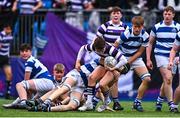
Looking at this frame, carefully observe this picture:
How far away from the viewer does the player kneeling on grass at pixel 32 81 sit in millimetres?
16541

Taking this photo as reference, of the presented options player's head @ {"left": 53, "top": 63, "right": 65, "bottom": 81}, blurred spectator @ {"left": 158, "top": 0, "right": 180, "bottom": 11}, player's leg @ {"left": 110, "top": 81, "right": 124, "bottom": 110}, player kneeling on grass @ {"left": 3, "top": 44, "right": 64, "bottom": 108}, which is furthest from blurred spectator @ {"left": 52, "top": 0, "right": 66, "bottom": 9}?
player's head @ {"left": 53, "top": 63, "right": 65, "bottom": 81}

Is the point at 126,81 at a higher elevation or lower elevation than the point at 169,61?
lower

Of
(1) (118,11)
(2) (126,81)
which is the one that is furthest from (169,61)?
(2) (126,81)

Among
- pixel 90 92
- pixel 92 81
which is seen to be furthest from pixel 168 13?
pixel 90 92

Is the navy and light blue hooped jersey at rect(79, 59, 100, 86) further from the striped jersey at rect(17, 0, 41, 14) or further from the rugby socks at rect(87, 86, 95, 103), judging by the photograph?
the striped jersey at rect(17, 0, 41, 14)

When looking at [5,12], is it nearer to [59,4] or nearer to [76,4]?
[59,4]

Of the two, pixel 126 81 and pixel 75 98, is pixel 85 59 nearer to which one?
pixel 126 81

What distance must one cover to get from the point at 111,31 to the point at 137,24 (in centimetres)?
149

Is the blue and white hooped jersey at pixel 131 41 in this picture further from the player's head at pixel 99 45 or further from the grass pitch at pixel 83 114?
the grass pitch at pixel 83 114

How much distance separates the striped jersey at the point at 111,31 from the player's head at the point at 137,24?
109cm

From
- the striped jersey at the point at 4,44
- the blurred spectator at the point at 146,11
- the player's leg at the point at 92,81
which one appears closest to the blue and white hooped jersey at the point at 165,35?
the player's leg at the point at 92,81

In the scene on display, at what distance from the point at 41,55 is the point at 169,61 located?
25.5 feet

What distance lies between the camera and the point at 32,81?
16719 mm

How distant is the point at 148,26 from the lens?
23.4 metres
